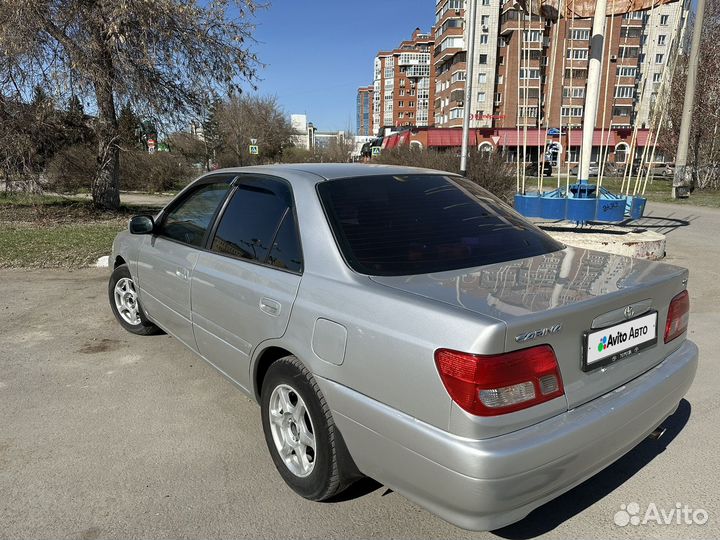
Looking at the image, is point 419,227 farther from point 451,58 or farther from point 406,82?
point 406,82

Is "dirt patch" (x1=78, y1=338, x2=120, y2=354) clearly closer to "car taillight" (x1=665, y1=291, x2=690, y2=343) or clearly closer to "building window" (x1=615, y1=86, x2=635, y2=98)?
"car taillight" (x1=665, y1=291, x2=690, y2=343)

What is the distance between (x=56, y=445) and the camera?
9.91 feet

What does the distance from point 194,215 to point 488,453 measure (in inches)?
107

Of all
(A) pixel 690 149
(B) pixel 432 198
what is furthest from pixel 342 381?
(A) pixel 690 149

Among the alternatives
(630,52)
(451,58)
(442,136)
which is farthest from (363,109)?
(442,136)

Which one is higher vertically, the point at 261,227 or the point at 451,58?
the point at 451,58

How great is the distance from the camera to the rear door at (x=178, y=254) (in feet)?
11.4

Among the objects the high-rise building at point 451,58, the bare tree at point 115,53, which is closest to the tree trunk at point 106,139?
the bare tree at point 115,53

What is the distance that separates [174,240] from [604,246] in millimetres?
5787

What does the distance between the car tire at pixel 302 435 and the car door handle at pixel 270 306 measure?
233mm

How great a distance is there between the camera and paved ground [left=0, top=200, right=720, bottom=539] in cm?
234

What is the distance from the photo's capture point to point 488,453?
1768 millimetres

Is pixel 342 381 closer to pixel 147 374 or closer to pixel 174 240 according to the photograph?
pixel 174 240

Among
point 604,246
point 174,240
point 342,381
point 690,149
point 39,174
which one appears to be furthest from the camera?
point 690,149
